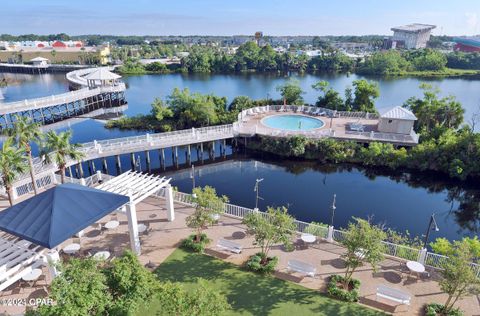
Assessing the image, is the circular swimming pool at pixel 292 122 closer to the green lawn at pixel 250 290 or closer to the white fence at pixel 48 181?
the white fence at pixel 48 181

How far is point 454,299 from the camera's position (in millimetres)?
15070

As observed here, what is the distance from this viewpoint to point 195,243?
18.6m

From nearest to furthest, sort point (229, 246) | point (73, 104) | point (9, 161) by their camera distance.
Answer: point (229, 246)
point (9, 161)
point (73, 104)

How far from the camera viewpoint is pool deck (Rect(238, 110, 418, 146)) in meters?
36.5

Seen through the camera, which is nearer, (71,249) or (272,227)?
(272,227)

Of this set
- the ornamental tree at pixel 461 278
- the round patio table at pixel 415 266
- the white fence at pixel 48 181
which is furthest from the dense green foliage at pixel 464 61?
the white fence at pixel 48 181

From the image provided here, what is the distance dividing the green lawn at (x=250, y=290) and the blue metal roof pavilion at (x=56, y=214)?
4642 mm

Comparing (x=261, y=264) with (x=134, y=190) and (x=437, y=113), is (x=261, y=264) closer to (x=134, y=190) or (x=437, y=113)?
(x=134, y=190)

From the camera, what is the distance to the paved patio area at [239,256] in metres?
15.1

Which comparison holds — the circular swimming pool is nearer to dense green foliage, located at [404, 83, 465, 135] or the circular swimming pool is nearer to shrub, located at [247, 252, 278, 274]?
dense green foliage, located at [404, 83, 465, 135]

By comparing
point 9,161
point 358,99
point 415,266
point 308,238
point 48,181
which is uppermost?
point 9,161

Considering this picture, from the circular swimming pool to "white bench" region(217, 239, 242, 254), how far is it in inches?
965

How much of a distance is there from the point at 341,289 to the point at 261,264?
13.7 ft

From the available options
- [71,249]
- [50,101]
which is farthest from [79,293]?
[50,101]
